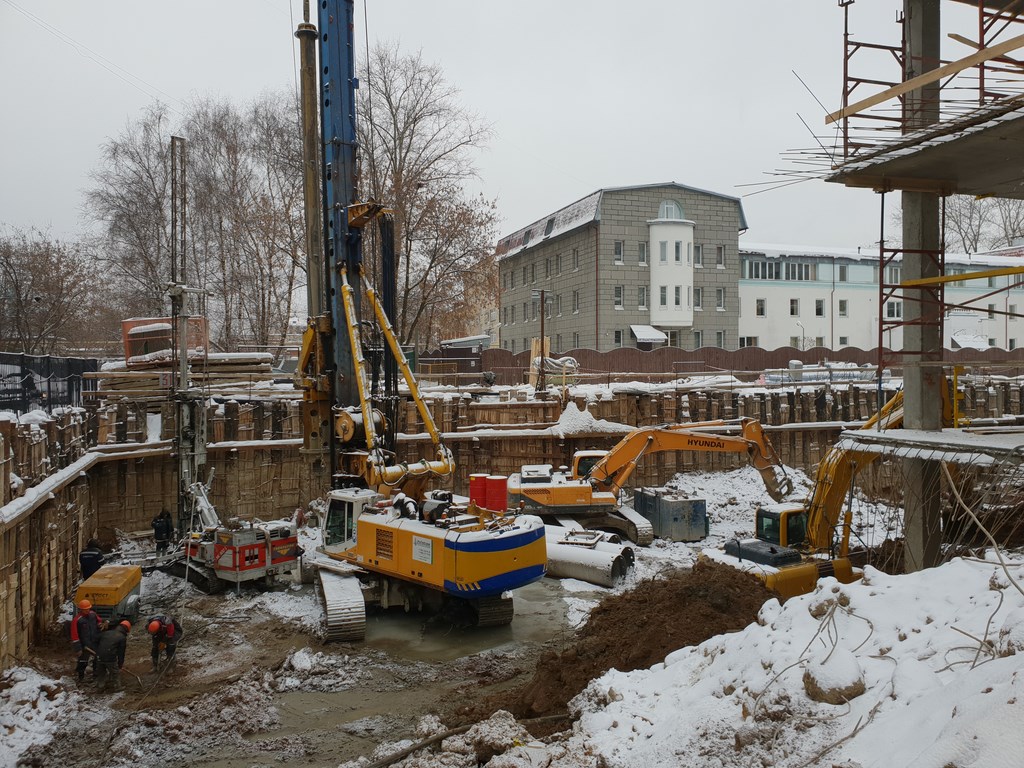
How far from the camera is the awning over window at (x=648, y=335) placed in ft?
140

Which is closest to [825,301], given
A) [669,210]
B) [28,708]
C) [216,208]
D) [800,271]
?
[800,271]

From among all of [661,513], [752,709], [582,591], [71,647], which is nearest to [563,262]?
[661,513]

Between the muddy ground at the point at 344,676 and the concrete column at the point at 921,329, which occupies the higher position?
the concrete column at the point at 921,329

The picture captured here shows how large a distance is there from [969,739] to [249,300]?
124 ft

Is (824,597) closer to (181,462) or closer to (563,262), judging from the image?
(181,462)

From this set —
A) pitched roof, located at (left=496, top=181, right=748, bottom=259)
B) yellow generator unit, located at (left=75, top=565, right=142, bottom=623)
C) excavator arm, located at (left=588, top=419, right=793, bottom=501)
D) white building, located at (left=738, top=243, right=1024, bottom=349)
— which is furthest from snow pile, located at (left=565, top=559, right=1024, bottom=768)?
white building, located at (left=738, top=243, right=1024, bottom=349)

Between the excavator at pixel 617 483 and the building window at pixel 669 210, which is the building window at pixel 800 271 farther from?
the excavator at pixel 617 483

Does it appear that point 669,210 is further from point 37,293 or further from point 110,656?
point 110,656

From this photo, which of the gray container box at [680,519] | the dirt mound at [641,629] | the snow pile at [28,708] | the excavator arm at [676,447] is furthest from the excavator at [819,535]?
the snow pile at [28,708]

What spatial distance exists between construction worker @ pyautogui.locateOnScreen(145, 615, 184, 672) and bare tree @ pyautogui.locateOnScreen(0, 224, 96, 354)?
18348 mm

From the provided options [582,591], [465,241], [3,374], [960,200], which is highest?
[960,200]

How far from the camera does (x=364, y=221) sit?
12.7m

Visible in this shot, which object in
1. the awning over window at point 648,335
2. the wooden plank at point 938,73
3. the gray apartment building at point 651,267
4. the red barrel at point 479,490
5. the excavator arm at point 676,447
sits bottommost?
the red barrel at point 479,490

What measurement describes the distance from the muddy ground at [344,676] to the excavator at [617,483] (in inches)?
144
